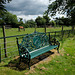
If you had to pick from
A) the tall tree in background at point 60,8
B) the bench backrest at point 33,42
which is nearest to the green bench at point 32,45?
the bench backrest at point 33,42

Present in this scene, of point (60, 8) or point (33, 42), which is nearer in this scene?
point (33, 42)

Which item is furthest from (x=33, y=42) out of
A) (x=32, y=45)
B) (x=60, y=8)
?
(x=60, y=8)

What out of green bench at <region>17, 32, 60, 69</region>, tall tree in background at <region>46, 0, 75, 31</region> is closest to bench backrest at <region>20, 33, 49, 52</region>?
green bench at <region>17, 32, 60, 69</region>

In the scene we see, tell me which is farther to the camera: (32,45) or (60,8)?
(60,8)

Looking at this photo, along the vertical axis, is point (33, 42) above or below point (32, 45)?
above

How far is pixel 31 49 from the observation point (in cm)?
349

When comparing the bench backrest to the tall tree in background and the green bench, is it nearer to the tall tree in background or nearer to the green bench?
the green bench

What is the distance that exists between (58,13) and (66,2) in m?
2.27

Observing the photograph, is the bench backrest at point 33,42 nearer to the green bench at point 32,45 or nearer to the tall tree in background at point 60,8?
the green bench at point 32,45

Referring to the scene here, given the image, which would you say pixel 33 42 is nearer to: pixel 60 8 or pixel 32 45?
pixel 32 45

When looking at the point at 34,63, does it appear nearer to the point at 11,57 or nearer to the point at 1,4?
the point at 11,57

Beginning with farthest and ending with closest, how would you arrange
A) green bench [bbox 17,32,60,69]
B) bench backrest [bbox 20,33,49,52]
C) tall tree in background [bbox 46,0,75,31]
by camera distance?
tall tree in background [bbox 46,0,75,31] < bench backrest [bbox 20,33,49,52] < green bench [bbox 17,32,60,69]

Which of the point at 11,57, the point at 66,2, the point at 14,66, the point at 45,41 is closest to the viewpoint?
the point at 14,66

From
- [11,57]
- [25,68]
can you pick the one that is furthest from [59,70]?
[11,57]
